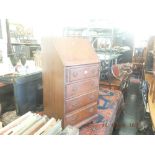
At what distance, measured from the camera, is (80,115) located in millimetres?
1699

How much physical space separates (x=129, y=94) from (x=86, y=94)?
2.13m

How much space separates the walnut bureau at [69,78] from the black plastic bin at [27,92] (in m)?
0.28

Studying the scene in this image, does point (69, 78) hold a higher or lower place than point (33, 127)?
higher

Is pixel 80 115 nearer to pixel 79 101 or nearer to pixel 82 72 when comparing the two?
pixel 79 101

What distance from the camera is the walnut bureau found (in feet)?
4.81

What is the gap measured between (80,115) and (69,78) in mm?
459

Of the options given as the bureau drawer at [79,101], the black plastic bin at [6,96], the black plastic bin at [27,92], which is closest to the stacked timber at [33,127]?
the bureau drawer at [79,101]

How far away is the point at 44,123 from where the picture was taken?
A: 1153 millimetres

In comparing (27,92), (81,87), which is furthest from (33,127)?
(27,92)

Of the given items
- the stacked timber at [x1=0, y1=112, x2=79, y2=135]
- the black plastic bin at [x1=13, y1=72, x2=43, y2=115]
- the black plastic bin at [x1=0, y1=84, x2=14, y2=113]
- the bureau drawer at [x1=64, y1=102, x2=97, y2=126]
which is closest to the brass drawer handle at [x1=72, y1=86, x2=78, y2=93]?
the bureau drawer at [x1=64, y1=102, x2=97, y2=126]

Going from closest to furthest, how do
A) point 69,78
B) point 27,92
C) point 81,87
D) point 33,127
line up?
point 33,127
point 69,78
point 81,87
point 27,92

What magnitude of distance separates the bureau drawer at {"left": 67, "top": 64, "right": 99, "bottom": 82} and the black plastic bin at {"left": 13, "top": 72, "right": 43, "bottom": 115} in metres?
0.62
